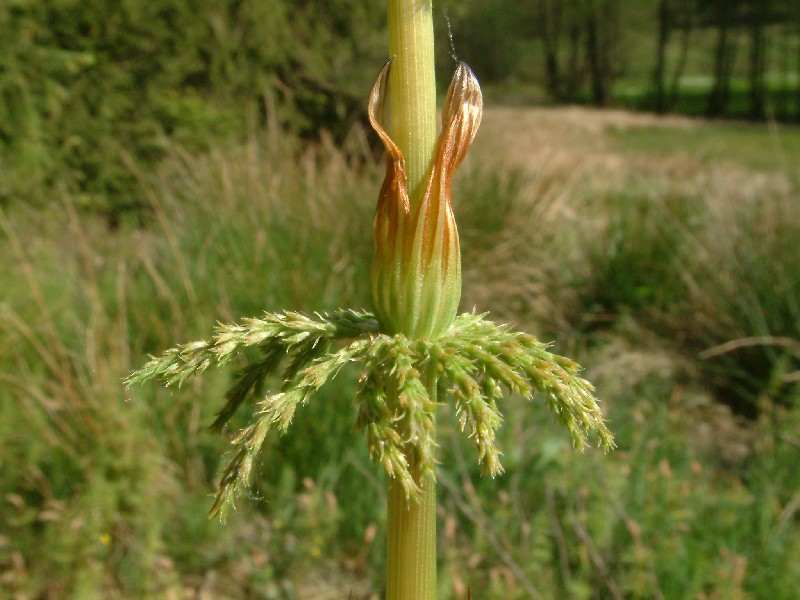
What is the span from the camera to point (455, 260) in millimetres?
487

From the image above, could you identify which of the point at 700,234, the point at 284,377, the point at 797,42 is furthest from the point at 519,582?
the point at 797,42

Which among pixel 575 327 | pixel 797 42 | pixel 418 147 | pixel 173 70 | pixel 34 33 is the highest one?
pixel 418 147

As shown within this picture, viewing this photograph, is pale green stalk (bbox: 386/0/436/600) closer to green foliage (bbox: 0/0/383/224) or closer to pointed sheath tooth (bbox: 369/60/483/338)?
pointed sheath tooth (bbox: 369/60/483/338)

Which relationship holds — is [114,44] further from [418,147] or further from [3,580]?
[418,147]

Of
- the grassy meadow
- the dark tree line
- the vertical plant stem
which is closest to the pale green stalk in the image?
the vertical plant stem

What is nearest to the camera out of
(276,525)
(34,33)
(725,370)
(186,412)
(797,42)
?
(276,525)

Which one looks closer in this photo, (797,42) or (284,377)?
(284,377)

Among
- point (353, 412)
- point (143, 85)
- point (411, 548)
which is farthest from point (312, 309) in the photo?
point (143, 85)

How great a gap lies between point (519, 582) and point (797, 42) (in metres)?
42.5

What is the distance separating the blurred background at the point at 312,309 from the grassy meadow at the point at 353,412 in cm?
2

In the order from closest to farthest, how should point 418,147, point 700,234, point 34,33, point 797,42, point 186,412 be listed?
1. point 418,147
2. point 186,412
3. point 700,234
4. point 34,33
5. point 797,42

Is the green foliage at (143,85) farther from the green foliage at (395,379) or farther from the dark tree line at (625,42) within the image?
the dark tree line at (625,42)

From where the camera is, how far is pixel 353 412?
332 centimetres

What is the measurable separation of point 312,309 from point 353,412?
2.10 feet
